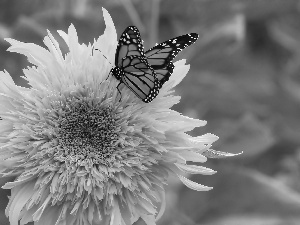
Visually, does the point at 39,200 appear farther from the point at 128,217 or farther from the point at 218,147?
the point at 218,147

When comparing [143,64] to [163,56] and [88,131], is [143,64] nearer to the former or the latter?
[163,56]

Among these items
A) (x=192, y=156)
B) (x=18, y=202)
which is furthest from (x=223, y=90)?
(x=18, y=202)

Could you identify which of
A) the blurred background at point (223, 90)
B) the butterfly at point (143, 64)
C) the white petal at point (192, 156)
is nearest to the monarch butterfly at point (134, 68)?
the butterfly at point (143, 64)

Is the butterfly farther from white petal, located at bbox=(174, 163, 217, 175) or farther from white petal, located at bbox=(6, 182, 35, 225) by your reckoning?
white petal, located at bbox=(6, 182, 35, 225)

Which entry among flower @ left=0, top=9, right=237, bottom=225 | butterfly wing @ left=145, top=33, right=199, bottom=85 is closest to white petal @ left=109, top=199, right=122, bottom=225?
flower @ left=0, top=9, right=237, bottom=225

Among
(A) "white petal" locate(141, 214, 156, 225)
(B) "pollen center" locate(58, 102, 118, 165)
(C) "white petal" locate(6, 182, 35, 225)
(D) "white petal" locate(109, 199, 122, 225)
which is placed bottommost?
(C) "white petal" locate(6, 182, 35, 225)

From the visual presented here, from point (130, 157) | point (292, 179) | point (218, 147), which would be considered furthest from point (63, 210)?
point (292, 179)

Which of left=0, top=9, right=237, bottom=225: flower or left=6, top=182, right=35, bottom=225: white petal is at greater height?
left=0, top=9, right=237, bottom=225: flower

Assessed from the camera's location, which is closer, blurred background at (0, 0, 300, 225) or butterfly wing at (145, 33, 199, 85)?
butterfly wing at (145, 33, 199, 85)
